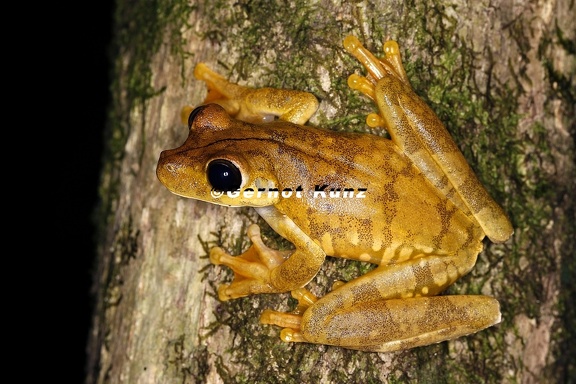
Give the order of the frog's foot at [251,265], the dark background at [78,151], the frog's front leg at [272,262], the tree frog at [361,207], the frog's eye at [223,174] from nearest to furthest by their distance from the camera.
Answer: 1. the frog's eye at [223,174]
2. the tree frog at [361,207]
3. the frog's front leg at [272,262]
4. the frog's foot at [251,265]
5. the dark background at [78,151]

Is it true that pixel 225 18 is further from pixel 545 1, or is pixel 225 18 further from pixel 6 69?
pixel 6 69

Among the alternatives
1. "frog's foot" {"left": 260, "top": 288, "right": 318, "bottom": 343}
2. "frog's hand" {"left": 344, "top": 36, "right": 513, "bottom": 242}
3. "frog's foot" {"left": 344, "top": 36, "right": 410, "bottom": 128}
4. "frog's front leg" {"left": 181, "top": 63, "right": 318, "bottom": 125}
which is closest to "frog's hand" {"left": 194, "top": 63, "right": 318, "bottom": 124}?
"frog's front leg" {"left": 181, "top": 63, "right": 318, "bottom": 125}

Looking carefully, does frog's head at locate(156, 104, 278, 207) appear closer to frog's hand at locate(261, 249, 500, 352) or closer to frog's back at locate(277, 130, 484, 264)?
frog's back at locate(277, 130, 484, 264)

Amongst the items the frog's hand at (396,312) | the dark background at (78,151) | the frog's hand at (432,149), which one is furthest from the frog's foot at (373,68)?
the dark background at (78,151)

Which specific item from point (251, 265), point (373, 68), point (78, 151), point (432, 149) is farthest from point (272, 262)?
point (78, 151)

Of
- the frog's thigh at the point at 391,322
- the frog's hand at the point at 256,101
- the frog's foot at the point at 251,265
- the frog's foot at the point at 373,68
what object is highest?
the frog's foot at the point at 373,68

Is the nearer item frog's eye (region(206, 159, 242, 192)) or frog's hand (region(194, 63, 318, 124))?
frog's eye (region(206, 159, 242, 192))

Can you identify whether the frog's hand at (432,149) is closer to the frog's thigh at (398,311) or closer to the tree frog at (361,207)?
the tree frog at (361,207)
